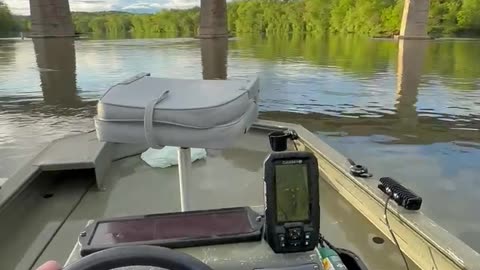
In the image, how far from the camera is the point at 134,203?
2309 mm

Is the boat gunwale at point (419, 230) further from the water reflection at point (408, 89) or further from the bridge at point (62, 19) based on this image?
the bridge at point (62, 19)

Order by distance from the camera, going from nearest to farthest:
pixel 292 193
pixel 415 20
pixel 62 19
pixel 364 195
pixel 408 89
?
pixel 292 193 → pixel 364 195 → pixel 408 89 → pixel 415 20 → pixel 62 19

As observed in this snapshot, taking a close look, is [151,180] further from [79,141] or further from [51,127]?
[51,127]

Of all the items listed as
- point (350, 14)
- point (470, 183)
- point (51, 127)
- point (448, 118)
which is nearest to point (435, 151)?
point (470, 183)

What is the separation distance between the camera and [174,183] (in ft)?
8.32

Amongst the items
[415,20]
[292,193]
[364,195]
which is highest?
[415,20]

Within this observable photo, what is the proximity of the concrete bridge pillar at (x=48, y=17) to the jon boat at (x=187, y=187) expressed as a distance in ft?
104

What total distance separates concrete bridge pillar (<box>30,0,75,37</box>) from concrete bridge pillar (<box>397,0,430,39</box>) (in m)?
24.7

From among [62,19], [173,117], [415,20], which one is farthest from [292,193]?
[62,19]

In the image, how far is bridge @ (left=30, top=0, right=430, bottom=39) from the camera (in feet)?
102

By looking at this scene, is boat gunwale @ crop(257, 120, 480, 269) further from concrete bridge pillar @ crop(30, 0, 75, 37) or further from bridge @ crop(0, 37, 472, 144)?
concrete bridge pillar @ crop(30, 0, 75, 37)

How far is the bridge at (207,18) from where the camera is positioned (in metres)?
31.0

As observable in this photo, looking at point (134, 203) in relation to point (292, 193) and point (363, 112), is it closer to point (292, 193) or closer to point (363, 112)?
point (292, 193)

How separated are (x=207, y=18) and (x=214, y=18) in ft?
1.84
